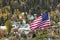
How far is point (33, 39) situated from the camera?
43.3ft

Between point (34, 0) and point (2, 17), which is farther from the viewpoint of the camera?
point (34, 0)

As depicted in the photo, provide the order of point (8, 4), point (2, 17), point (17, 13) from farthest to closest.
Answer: point (8, 4) < point (17, 13) < point (2, 17)

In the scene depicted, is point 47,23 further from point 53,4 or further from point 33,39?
point 53,4

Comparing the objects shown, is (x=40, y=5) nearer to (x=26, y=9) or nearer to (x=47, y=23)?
(x=26, y=9)

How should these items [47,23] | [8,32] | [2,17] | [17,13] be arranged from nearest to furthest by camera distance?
1. [47,23]
2. [8,32]
3. [2,17]
4. [17,13]

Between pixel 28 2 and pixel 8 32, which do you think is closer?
pixel 8 32

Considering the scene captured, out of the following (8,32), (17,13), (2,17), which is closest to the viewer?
(8,32)

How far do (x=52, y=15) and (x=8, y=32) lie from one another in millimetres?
11844

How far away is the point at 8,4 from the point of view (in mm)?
35469

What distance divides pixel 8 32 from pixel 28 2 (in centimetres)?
1584

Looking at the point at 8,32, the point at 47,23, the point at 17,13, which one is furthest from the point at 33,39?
the point at 17,13

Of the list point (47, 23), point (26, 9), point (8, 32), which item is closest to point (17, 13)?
point (26, 9)

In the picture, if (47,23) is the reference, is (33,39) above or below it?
below

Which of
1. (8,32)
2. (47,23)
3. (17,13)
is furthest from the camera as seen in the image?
(17,13)
